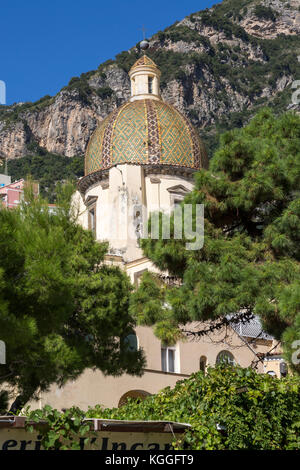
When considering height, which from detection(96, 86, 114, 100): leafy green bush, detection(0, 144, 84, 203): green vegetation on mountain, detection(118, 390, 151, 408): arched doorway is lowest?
detection(118, 390, 151, 408): arched doorway

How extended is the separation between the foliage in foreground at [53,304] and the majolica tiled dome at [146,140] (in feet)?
39.2

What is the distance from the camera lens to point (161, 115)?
2708cm

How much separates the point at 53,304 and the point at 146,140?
53.3 feet

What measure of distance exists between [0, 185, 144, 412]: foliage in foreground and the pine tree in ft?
5.37

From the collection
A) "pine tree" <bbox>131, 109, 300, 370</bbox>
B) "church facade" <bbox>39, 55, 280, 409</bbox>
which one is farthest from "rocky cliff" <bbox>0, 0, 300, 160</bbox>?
"pine tree" <bbox>131, 109, 300, 370</bbox>

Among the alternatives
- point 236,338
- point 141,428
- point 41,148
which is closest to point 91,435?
point 141,428

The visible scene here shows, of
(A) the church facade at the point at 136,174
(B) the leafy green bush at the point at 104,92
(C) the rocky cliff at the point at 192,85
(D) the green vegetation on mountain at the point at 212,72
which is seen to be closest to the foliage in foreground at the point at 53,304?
(A) the church facade at the point at 136,174

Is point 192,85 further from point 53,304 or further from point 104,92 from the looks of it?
point 53,304

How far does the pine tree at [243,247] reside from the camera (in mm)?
10625

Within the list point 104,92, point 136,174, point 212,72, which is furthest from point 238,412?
point 212,72

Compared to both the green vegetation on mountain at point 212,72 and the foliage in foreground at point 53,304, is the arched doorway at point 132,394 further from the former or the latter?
the green vegetation on mountain at point 212,72

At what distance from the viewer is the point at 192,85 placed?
8219 centimetres

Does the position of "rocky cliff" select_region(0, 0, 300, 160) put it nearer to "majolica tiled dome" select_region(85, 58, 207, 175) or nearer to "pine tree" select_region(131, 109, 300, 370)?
"majolica tiled dome" select_region(85, 58, 207, 175)

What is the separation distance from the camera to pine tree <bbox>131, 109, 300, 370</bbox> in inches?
418
